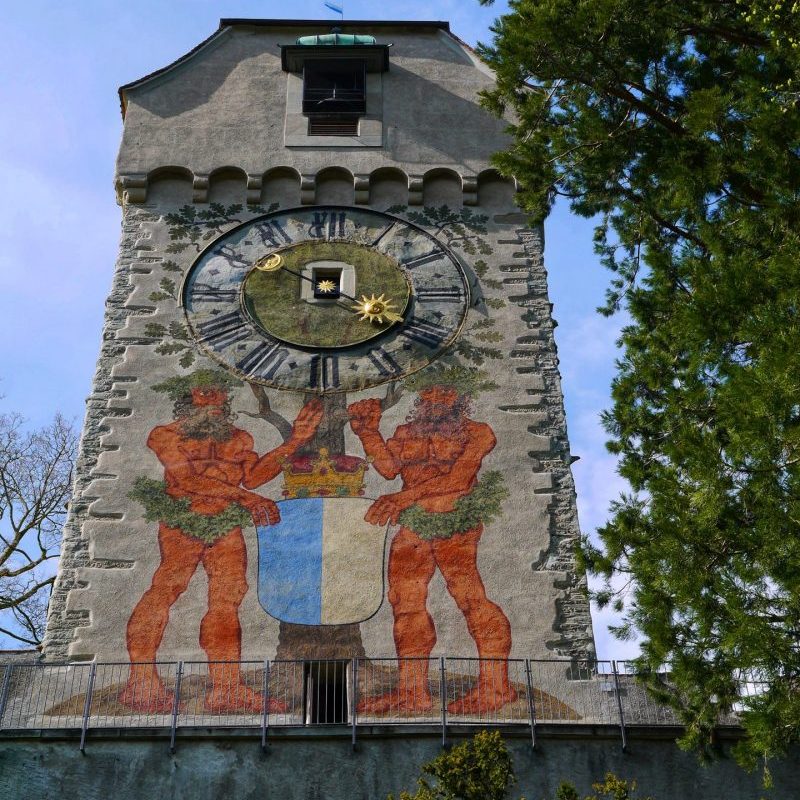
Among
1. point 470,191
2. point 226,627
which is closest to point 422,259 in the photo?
point 470,191

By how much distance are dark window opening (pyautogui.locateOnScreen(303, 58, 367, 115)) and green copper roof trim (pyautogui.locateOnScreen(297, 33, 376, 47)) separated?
0.72 ft

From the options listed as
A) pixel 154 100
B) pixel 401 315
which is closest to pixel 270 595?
pixel 401 315

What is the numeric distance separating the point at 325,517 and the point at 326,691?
1.69m

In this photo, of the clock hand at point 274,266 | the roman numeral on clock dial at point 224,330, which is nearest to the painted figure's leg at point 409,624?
the roman numeral on clock dial at point 224,330

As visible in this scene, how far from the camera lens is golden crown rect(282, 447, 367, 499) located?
493 inches

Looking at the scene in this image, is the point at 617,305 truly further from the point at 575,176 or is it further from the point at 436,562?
the point at 436,562

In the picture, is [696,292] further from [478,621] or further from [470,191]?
[470,191]

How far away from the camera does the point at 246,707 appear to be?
11078mm

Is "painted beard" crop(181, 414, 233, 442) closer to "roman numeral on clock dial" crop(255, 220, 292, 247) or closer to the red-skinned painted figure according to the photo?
the red-skinned painted figure

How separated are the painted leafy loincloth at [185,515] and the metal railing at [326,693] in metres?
1.33

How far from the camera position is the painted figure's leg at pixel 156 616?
11125 mm

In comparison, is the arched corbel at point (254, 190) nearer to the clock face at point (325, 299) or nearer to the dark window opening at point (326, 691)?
the clock face at point (325, 299)

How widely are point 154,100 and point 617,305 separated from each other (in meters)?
6.78

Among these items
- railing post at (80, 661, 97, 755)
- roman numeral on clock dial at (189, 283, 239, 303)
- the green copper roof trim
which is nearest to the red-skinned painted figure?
roman numeral on clock dial at (189, 283, 239, 303)
